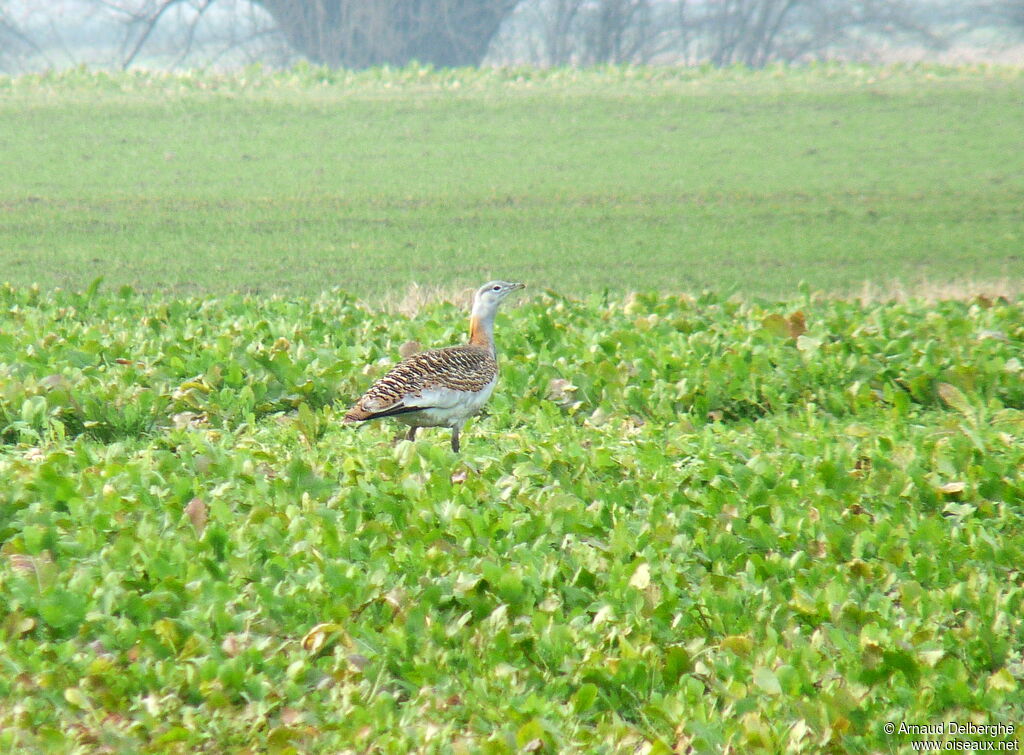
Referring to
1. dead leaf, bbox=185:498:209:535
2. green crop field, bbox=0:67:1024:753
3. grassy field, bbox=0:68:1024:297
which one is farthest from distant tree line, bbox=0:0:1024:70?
dead leaf, bbox=185:498:209:535

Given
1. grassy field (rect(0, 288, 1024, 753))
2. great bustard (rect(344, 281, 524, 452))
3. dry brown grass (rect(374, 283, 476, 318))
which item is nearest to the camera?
grassy field (rect(0, 288, 1024, 753))

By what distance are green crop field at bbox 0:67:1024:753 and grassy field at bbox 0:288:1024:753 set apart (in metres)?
0.02

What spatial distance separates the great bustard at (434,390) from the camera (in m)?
6.07

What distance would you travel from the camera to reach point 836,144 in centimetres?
2303

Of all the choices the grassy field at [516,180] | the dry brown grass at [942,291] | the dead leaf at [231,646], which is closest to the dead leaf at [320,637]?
the dead leaf at [231,646]

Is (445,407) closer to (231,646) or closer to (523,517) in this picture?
(523,517)

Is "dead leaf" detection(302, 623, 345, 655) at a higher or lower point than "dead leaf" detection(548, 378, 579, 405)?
higher

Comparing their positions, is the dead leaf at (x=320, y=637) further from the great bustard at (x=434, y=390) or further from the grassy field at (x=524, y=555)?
the great bustard at (x=434, y=390)

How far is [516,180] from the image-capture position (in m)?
20.9

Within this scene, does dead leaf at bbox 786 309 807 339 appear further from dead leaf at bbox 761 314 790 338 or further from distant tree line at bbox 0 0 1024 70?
distant tree line at bbox 0 0 1024 70

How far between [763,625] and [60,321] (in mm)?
6906

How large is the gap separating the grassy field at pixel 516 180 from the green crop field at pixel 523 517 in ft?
1.20

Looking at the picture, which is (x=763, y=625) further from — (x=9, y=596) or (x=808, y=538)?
(x=9, y=596)

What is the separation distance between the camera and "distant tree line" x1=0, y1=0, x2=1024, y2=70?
131ft
